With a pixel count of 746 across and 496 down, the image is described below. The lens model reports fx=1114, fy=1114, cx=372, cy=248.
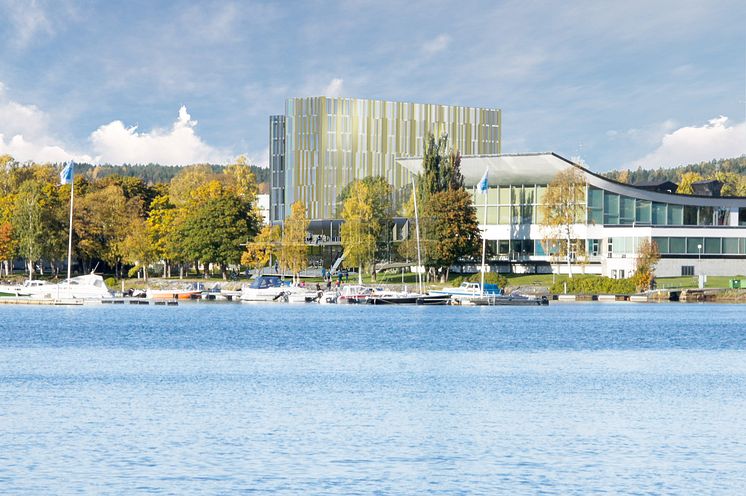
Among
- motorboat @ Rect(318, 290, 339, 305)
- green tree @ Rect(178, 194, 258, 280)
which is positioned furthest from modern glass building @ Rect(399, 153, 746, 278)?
green tree @ Rect(178, 194, 258, 280)

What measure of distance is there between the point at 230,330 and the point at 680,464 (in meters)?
48.9

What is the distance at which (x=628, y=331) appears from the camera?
70.7 m

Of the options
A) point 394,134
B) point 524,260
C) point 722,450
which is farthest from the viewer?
point 394,134

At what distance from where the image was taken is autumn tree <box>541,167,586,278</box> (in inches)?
4761

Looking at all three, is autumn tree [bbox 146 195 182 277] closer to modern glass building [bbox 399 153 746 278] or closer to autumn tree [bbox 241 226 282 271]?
autumn tree [bbox 241 226 282 271]

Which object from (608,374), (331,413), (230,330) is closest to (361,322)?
(230,330)

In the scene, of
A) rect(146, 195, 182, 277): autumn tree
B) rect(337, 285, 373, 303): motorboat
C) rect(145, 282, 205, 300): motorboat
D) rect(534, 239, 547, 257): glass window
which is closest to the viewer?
rect(337, 285, 373, 303): motorboat

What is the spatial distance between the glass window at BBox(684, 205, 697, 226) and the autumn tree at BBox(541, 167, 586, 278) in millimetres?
11593

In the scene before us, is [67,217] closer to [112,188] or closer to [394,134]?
[112,188]

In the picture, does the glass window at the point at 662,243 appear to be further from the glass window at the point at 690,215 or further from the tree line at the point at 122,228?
the tree line at the point at 122,228

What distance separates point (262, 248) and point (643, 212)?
141ft

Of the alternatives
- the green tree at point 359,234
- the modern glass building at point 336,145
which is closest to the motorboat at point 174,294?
the green tree at point 359,234

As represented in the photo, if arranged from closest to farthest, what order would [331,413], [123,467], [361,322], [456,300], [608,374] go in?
[123,467] < [331,413] < [608,374] < [361,322] < [456,300]

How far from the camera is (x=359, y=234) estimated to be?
11962cm
